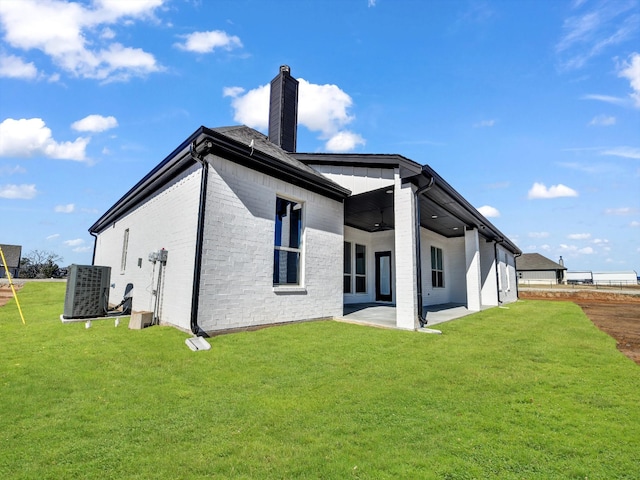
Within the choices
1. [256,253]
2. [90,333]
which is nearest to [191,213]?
[256,253]

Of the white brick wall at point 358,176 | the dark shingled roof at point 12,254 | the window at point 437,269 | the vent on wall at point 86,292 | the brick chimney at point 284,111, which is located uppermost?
the brick chimney at point 284,111

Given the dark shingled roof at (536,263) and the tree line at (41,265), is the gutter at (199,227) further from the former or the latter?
the dark shingled roof at (536,263)

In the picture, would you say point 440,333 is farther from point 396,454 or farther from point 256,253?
point 396,454

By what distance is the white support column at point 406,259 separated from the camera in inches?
266

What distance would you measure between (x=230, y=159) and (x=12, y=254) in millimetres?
46145

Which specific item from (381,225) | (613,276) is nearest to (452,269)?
(381,225)

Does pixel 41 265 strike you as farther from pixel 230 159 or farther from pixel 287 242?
pixel 230 159

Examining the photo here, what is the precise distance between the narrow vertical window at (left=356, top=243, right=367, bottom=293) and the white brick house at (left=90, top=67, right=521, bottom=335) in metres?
2.37

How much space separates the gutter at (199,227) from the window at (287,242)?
1.82 m

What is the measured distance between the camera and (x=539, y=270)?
46656 millimetres

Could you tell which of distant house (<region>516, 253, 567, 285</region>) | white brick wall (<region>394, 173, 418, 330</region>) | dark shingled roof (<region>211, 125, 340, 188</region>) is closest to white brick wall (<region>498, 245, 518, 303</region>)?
white brick wall (<region>394, 173, 418, 330</region>)

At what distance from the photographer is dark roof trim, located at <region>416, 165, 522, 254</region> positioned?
7002 millimetres

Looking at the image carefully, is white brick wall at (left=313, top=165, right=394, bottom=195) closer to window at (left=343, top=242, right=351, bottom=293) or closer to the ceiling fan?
the ceiling fan

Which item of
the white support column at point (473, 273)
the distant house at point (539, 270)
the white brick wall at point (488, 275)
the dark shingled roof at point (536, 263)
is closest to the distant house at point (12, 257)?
the white support column at point (473, 273)
